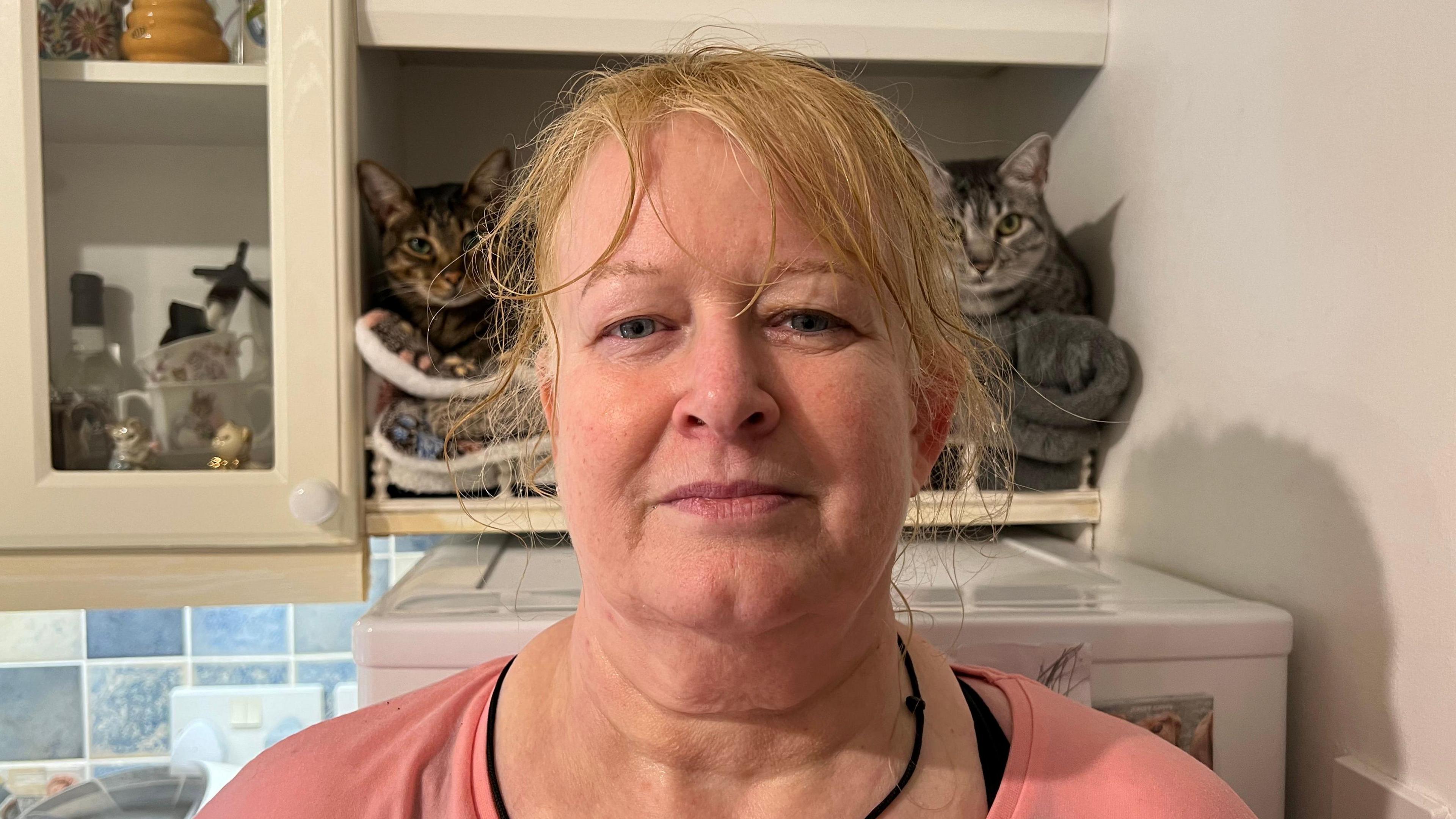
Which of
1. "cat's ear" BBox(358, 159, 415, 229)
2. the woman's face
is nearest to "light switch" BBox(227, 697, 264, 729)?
"cat's ear" BBox(358, 159, 415, 229)

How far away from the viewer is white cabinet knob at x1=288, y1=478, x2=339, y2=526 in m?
1.00

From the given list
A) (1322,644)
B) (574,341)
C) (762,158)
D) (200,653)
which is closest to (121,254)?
(200,653)

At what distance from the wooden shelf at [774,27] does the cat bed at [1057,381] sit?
35 centimetres

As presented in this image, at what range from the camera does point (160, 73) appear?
40.9 inches

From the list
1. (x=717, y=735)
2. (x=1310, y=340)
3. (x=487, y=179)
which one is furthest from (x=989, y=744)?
(x=487, y=179)

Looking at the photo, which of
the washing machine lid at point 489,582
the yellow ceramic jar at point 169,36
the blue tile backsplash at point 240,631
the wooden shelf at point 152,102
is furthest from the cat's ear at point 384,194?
the blue tile backsplash at point 240,631

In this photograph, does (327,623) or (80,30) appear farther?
(327,623)

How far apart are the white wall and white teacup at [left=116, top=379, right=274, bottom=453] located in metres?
1.09

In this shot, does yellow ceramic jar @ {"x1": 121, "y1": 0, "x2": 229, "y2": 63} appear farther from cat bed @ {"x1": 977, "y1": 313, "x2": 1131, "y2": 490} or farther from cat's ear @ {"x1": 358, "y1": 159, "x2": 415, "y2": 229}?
cat bed @ {"x1": 977, "y1": 313, "x2": 1131, "y2": 490}

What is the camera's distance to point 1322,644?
779 millimetres

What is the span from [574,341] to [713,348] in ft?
0.34

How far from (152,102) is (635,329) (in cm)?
93

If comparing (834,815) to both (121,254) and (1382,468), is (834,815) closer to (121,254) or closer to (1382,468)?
(1382,468)

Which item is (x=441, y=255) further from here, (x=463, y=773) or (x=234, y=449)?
(x=463, y=773)
